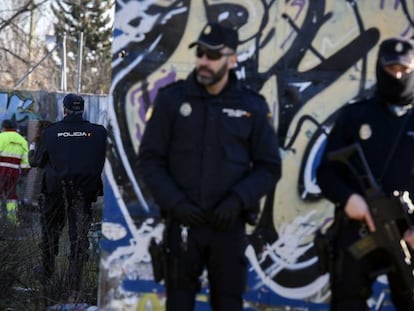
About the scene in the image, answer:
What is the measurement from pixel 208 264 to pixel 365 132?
1168mm

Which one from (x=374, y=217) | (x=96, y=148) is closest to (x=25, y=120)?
(x=96, y=148)

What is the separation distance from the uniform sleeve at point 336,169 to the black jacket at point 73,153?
393 cm

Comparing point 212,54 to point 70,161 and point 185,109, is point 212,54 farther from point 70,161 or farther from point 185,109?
point 70,161

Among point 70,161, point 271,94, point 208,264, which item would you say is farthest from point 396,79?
point 70,161

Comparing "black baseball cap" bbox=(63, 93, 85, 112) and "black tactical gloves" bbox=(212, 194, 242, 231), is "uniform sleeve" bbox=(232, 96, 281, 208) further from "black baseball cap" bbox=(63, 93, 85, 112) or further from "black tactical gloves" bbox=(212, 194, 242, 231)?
"black baseball cap" bbox=(63, 93, 85, 112)

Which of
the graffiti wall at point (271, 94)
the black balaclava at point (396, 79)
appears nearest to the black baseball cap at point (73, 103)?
the graffiti wall at point (271, 94)

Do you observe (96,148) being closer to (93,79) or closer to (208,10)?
(208,10)

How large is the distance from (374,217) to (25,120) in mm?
16483

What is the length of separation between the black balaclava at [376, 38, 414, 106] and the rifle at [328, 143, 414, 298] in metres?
0.38

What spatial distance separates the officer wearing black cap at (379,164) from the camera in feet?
15.2

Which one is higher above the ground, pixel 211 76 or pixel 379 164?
pixel 211 76

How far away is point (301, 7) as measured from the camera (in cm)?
557

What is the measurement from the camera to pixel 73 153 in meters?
8.29

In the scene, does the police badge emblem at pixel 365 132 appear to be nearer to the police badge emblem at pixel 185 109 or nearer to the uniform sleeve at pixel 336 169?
the uniform sleeve at pixel 336 169
